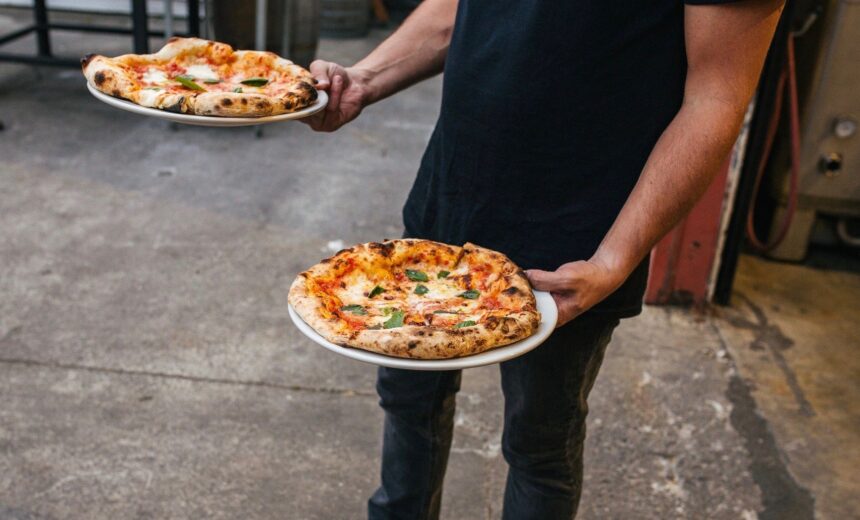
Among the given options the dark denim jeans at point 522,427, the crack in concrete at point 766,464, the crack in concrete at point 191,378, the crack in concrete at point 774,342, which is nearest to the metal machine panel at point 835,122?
the crack in concrete at point 774,342

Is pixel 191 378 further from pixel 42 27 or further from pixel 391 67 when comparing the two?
pixel 42 27

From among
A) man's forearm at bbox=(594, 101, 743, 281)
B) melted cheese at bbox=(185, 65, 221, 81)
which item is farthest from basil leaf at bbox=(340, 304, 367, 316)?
melted cheese at bbox=(185, 65, 221, 81)

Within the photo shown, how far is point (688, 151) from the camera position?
154 cm

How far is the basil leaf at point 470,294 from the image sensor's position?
1678 mm

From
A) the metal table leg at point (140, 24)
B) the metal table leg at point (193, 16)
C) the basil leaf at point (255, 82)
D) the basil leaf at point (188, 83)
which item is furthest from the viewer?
the metal table leg at point (193, 16)

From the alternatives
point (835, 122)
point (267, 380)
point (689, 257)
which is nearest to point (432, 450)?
point (267, 380)

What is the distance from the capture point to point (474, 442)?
9.54ft

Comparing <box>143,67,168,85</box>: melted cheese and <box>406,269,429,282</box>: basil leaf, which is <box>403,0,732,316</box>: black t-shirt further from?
<box>143,67,168,85</box>: melted cheese

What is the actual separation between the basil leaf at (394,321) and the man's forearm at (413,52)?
630 millimetres

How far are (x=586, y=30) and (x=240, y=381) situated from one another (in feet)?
6.52

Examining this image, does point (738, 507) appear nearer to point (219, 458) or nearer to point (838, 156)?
point (219, 458)

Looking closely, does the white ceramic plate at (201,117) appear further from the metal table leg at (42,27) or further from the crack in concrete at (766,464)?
the metal table leg at (42,27)

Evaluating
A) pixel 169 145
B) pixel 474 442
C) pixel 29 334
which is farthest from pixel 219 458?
pixel 169 145

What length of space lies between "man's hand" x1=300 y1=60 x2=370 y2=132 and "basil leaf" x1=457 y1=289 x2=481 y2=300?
53 centimetres
